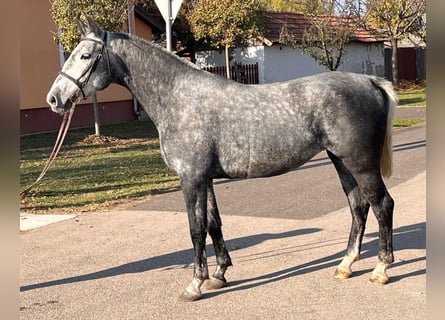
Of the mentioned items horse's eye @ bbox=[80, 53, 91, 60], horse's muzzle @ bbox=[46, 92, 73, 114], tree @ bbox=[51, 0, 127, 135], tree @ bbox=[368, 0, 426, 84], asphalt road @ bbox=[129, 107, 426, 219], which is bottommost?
asphalt road @ bbox=[129, 107, 426, 219]

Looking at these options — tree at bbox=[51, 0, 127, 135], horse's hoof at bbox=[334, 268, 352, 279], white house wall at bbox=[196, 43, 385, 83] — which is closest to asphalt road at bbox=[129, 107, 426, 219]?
horse's hoof at bbox=[334, 268, 352, 279]

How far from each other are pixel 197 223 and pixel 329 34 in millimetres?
17327

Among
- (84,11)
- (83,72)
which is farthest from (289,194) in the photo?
(84,11)

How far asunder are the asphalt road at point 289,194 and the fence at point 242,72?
15676 millimetres

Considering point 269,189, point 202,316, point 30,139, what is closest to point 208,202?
point 202,316

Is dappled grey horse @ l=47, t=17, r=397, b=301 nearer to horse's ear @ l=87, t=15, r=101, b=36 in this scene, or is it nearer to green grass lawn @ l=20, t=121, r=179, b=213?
horse's ear @ l=87, t=15, r=101, b=36

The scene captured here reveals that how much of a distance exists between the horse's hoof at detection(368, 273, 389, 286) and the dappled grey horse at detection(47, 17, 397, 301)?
0.60 metres

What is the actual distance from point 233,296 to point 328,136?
5.24 feet

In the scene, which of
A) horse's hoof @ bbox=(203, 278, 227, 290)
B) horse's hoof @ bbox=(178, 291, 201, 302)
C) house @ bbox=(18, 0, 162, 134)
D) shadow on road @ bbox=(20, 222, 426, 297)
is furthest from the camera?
house @ bbox=(18, 0, 162, 134)

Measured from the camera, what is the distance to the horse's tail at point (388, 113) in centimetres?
502

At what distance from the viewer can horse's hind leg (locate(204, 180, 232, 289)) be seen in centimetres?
525

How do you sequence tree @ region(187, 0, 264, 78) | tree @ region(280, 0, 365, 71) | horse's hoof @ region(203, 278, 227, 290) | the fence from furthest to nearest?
the fence
tree @ region(187, 0, 264, 78)
tree @ region(280, 0, 365, 71)
horse's hoof @ region(203, 278, 227, 290)

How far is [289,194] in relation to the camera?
372 inches

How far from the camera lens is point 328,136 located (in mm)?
4902
